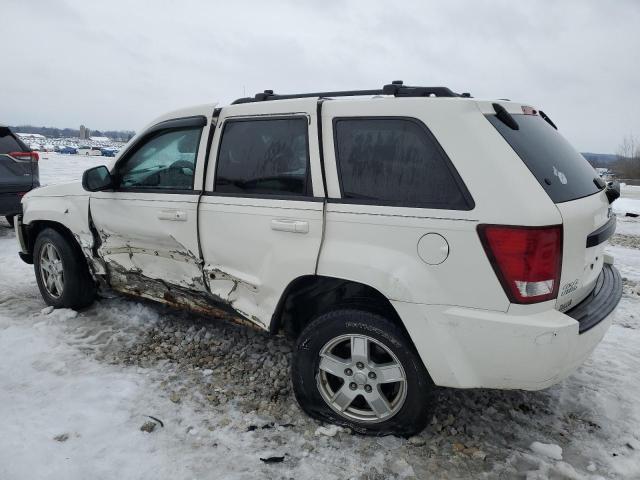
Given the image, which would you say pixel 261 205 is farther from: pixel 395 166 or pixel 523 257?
pixel 523 257

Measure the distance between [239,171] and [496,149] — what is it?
1.64 meters

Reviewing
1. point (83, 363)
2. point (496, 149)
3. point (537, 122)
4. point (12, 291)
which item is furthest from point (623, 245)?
point (12, 291)

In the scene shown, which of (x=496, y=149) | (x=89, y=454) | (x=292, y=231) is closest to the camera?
(x=496, y=149)

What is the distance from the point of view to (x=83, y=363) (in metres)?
3.48

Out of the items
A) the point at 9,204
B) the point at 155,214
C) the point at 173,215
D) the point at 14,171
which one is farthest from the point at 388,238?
the point at 14,171

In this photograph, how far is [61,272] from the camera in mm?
4316

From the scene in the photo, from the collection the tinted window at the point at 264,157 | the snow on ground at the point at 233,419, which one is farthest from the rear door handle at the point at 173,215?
the snow on ground at the point at 233,419

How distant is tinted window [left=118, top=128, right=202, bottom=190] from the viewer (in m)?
3.35

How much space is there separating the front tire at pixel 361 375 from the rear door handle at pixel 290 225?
521mm

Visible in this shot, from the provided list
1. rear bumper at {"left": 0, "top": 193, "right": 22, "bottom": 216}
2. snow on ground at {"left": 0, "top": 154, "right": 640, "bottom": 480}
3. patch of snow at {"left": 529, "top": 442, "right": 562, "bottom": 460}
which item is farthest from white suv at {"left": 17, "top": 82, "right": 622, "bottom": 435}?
rear bumper at {"left": 0, "top": 193, "right": 22, "bottom": 216}

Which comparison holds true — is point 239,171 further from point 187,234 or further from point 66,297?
point 66,297

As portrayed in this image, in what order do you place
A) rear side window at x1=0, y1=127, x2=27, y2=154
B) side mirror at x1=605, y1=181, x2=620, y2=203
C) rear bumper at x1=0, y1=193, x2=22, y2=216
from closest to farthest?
1. side mirror at x1=605, y1=181, x2=620, y2=203
2. rear bumper at x1=0, y1=193, x2=22, y2=216
3. rear side window at x1=0, y1=127, x2=27, y2=154

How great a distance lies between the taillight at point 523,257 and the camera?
2.15 m

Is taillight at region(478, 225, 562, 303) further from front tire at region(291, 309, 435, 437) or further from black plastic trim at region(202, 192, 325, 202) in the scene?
black plastic trim at region(202, 192, 325, 202)
